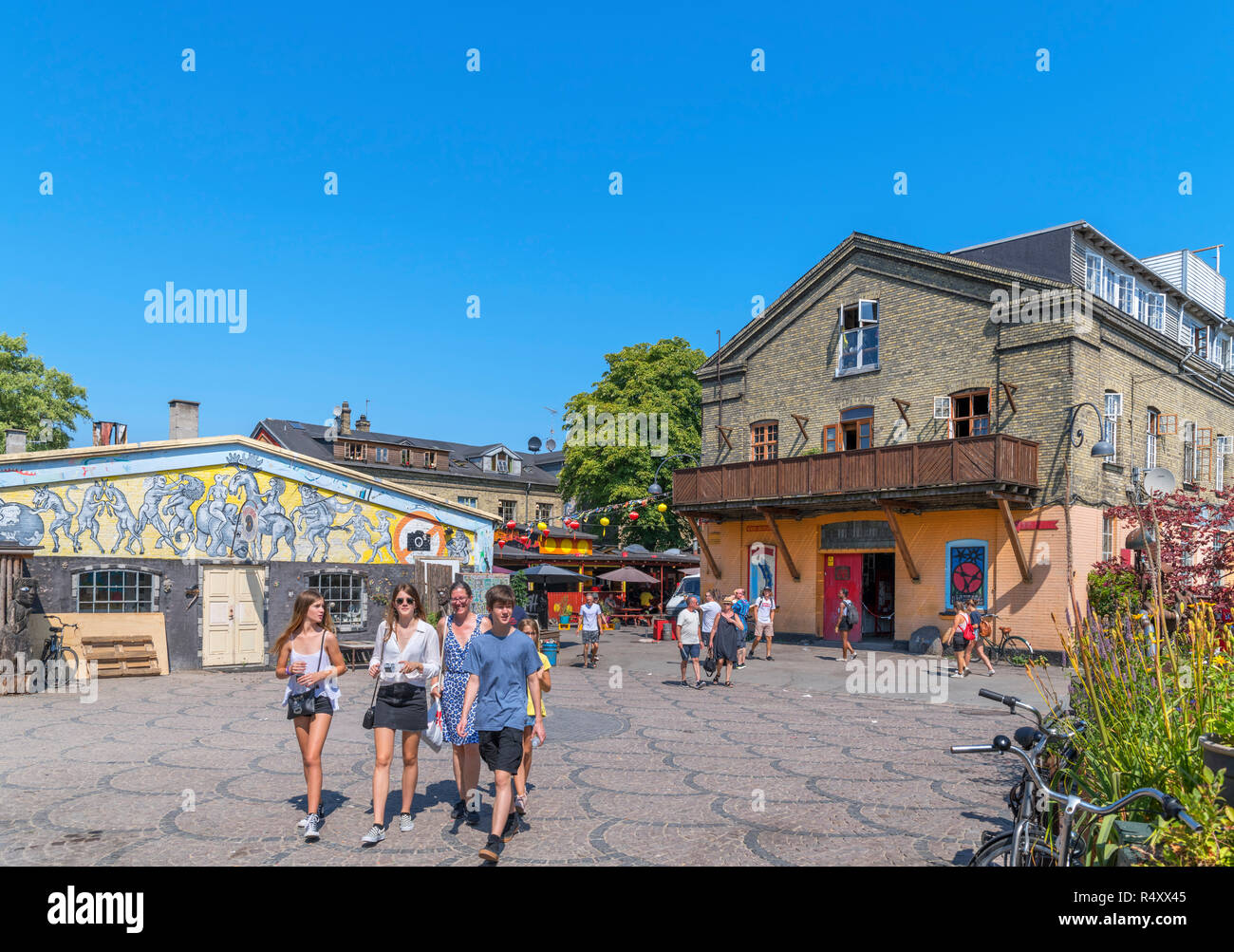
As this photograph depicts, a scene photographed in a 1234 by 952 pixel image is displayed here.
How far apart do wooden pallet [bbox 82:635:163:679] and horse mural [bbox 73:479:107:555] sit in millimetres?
1720

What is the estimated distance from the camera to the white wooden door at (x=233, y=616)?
19.0 meters

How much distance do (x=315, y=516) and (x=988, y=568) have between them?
54.5 ft

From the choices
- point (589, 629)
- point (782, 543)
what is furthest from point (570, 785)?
point (782, 543)

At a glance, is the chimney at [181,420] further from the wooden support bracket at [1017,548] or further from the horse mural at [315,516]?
the wooden support bracket at [1017,548]

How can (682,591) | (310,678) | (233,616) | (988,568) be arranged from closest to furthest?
(310,678)
(233,616)
(988,568)
(682,591)

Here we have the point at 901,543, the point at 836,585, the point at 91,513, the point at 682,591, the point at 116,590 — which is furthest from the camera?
the point at 682,591

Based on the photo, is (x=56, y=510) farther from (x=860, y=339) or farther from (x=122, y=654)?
(x=860, y=339)

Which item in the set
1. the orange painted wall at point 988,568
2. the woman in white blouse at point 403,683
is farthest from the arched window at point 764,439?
the woman in white blouse at point 403,683

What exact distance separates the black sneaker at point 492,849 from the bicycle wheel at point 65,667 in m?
13.4

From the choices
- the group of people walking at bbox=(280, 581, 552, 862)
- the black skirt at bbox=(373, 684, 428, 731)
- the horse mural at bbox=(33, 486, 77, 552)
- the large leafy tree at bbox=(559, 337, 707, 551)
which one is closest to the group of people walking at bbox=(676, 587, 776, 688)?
the group of people walking at bbox=(280, 581, 552, 862)

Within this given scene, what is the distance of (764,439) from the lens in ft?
97.0

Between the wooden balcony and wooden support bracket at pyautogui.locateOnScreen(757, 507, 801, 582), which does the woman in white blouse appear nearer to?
the wooden balcony
